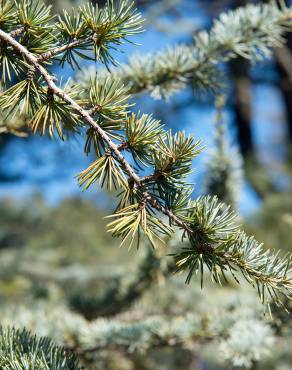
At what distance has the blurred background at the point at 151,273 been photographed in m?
0.60

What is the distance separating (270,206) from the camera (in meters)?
1.73

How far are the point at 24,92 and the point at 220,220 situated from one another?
0.16 meters

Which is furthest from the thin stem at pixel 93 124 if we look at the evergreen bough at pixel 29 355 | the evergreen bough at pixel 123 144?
the evergreen bough at pixel 29 355

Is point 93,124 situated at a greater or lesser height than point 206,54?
lesser

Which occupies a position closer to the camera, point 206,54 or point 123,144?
point 123,144

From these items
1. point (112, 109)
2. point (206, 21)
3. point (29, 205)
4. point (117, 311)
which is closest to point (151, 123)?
point (112, 109)

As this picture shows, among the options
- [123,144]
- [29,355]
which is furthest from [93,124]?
[29,355]

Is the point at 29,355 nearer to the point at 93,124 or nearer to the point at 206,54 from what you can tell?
the point at 93,124

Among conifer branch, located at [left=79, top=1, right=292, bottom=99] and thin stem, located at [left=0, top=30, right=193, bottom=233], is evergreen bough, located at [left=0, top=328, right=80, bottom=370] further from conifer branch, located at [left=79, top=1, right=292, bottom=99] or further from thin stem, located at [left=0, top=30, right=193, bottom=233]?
conifer branch, located at [left=79, top=1, right=292, bottom=99]

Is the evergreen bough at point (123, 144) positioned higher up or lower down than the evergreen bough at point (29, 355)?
higher up

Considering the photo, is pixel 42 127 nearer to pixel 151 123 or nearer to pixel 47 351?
pixel 151 123

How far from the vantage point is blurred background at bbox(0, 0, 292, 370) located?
60 cm

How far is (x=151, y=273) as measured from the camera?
0.79 meters

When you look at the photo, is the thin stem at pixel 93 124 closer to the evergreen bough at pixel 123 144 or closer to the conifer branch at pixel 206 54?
the evergreen bough at pixel 123 144
